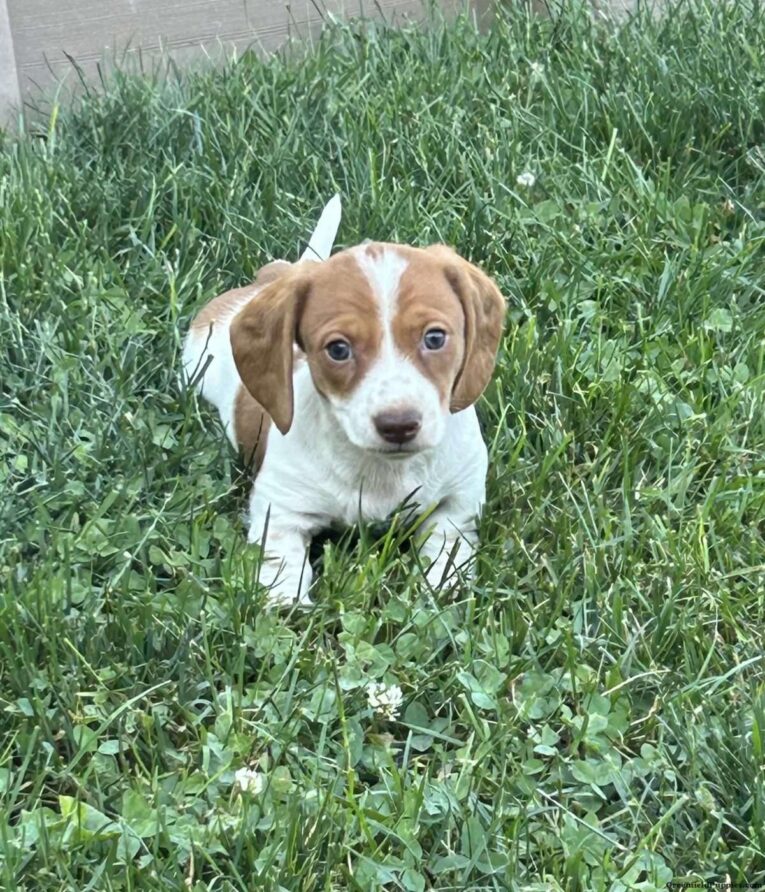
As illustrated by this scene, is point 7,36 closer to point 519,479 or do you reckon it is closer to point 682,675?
point 519,479

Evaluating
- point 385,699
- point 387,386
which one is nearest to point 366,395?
point 387,386

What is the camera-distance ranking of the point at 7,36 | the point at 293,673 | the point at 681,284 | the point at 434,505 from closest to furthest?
the point at 293,673 → the point at 434,505 → the point at 681,284 → the point at 7,36

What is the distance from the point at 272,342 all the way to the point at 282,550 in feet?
1.76

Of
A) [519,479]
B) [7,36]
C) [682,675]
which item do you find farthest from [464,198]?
[682,675]

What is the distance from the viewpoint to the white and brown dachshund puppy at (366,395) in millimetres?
3076

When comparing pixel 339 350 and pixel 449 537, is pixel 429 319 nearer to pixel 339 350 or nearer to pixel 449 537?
pixel 339 350

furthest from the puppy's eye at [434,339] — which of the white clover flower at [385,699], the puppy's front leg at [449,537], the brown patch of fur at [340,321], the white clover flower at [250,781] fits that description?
the white clover flower at [250,781]

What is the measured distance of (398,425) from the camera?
3014 millimetres

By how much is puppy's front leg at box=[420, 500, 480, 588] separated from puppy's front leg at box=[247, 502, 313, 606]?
1.02 ft

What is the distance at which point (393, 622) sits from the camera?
10.2ft

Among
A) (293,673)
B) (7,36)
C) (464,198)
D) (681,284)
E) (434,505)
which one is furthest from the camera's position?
(7,36)

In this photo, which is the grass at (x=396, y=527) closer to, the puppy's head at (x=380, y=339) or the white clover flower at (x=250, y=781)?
the white clover flower at (x=250, y=781)

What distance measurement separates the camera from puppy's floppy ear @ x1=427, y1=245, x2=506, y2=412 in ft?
10.7

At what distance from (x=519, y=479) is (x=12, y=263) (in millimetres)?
1884
